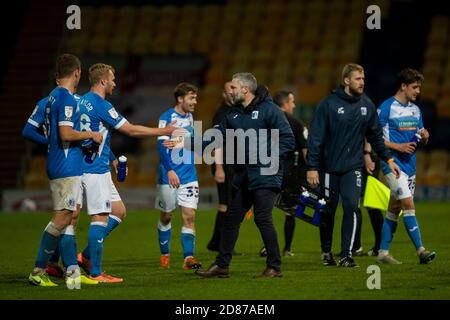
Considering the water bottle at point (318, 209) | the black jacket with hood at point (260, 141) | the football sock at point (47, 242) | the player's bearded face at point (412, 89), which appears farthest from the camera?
the player's bearded face at point (412, 89)

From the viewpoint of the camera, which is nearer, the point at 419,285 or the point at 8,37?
the point at 419,285

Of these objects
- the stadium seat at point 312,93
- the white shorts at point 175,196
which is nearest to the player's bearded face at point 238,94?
the white shorts at point 175,196

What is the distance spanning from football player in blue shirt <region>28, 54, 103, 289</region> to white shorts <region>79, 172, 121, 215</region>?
612mm

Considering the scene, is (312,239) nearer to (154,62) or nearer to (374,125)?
(374,125)

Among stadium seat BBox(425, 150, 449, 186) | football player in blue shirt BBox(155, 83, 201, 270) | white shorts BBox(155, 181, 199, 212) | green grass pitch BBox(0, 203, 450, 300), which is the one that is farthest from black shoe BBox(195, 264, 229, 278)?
stadium seat BBox(425, 150, 449, 186)

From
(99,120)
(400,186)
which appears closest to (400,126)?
(400,186)

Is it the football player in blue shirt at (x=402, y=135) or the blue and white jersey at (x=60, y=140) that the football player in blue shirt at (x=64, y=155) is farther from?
the football player in blue shirt at (x=402, y=135)

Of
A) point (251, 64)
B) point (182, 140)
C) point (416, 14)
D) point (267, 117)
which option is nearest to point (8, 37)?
point (251, 64)

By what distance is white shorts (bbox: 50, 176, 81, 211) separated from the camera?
32.5ft

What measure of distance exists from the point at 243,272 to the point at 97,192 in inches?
74.0

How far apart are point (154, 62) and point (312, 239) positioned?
12.5 metres

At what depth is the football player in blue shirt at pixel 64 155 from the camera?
9.91 meters

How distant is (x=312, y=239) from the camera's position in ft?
52.7

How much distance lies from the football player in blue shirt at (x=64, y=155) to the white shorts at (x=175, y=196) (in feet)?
7.33
